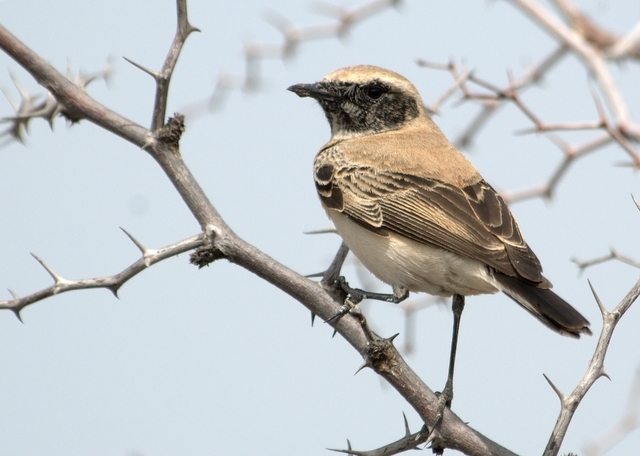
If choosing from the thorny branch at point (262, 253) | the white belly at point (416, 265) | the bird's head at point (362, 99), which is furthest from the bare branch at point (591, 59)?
the bird's head at point (362, 99)

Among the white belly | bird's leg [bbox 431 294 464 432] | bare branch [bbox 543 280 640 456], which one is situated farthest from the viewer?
the white belly

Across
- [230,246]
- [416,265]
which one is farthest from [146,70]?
[416,265]

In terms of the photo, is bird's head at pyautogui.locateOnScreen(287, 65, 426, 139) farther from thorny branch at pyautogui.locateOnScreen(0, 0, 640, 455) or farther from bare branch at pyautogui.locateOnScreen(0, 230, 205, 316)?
bare branch at pyautogui.locateOnScreen(0, 230, 205, 316)

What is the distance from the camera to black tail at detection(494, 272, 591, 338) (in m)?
5.00

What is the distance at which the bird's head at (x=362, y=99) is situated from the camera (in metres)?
7.20

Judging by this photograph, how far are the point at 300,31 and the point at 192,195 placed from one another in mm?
3585

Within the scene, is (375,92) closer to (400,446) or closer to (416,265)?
(416,265)

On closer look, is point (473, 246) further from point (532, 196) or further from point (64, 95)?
point (64, 95)

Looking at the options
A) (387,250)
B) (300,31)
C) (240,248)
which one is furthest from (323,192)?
(240,248)

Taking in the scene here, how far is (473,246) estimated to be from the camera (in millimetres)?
5543

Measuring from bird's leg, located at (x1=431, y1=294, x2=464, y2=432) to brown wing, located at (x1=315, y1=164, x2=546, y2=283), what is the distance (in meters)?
0.64

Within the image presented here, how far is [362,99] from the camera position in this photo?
727cm

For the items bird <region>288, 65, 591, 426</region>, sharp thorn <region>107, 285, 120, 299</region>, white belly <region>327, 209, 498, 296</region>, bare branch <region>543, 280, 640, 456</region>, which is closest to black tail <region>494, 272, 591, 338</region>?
bird <region>288, 65, 591, 426</region>

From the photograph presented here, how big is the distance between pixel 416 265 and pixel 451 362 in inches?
29.4
